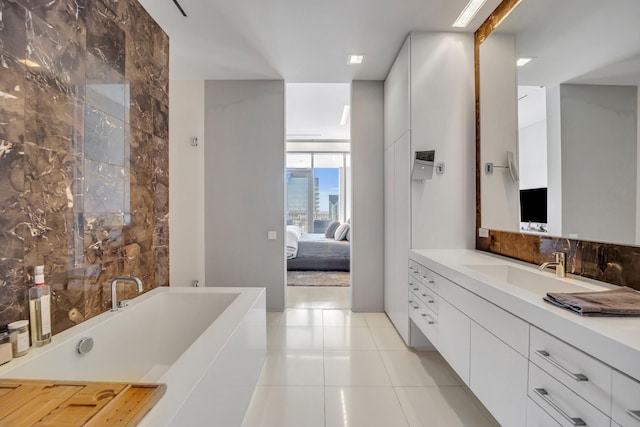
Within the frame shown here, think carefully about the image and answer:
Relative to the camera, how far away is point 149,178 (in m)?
2.12

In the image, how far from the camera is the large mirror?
1302 millimetres

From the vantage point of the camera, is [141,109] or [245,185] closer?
[141,109]

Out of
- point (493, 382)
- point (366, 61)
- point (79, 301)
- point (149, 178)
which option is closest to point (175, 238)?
point (149, 178)

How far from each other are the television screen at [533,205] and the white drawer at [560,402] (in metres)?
1.12

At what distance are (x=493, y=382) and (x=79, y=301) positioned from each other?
220cm

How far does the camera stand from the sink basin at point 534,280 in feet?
4.55

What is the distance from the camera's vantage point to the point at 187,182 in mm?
3494

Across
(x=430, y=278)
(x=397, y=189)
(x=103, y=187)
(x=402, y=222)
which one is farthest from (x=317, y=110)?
(x=103, y=187)

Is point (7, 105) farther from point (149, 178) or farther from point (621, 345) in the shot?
point (621, 345)

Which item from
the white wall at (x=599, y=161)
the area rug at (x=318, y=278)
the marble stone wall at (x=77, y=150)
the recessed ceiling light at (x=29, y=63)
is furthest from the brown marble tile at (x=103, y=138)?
the area rug at (x=318, y=278)

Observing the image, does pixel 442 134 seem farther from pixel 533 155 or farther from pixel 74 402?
pixel 74 402

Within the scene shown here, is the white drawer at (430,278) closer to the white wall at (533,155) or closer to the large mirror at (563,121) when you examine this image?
the large mirror at (563,121)

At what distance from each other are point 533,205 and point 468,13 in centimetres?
170

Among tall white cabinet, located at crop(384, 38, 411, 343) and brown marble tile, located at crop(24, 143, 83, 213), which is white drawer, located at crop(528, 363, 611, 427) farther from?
brown marble tile, located at crop(24, 143, 83, 213)
